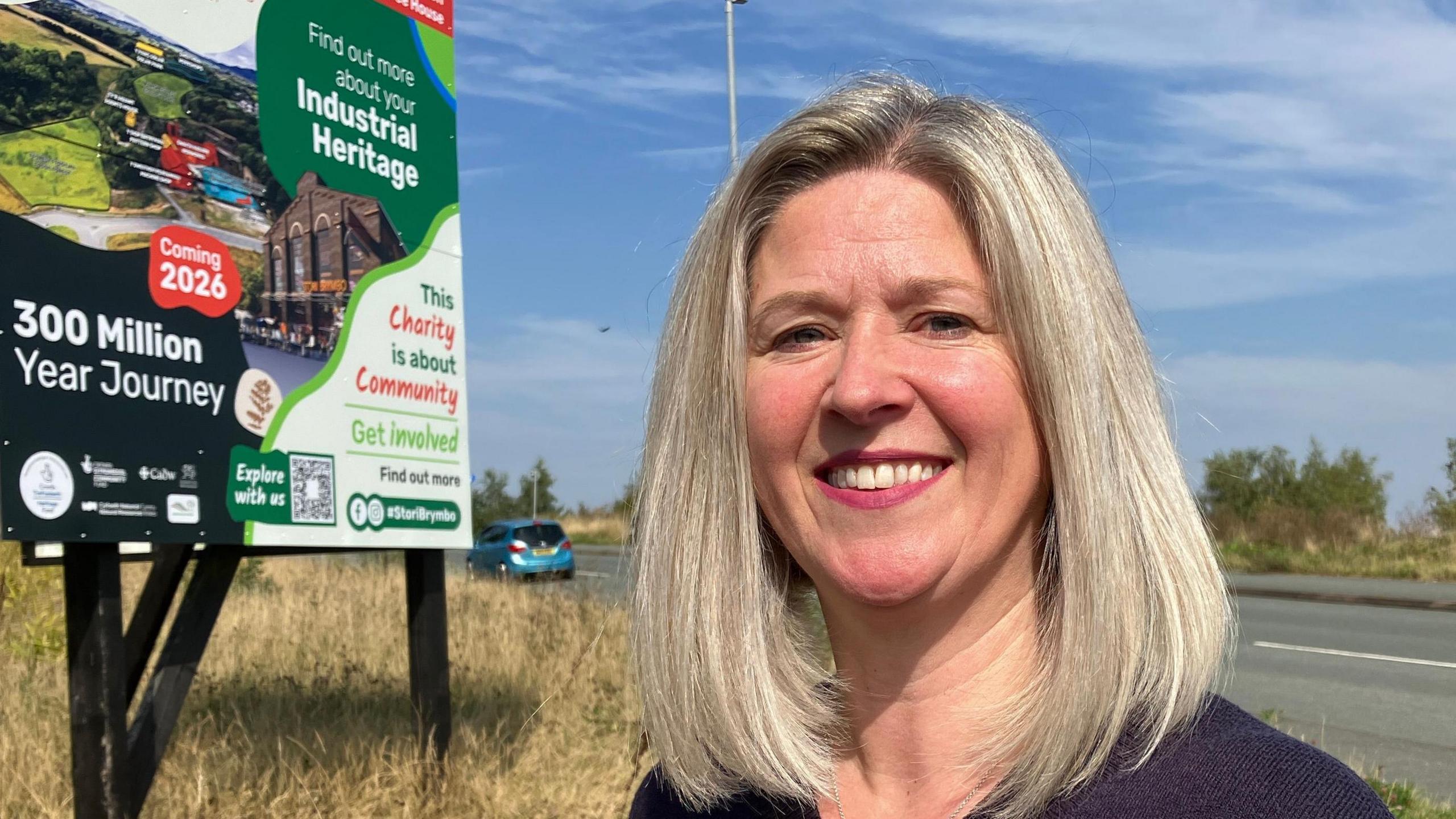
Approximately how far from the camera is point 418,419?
5.57 metres

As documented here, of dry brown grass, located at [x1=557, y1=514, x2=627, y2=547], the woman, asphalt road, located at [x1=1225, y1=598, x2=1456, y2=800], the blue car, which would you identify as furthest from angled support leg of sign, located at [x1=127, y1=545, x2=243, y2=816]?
dry brown grass, located at [x1=557, y1=514, x2=627, y2=547]

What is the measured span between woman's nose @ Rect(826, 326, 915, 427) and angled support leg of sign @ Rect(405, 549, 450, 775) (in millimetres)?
4378

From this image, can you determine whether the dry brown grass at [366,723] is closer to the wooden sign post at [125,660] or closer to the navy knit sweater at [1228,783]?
the wooden sign post at [125,660]

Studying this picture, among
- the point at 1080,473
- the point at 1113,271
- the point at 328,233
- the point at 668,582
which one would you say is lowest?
the point at 668,582

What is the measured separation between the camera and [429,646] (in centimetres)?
600

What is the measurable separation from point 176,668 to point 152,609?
0.37 metres

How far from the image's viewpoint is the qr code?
4879mm

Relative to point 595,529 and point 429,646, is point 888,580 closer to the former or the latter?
point 429,646

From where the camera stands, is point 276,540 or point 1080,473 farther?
point 276,540

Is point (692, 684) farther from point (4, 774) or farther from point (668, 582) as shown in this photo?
point (4, 774)

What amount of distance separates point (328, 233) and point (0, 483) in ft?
5.71

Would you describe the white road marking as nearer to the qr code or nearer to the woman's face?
the qr code

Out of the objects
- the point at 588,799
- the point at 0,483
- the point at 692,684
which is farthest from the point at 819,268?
the point at 588,799

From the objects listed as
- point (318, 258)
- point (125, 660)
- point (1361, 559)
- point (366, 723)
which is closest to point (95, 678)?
point (125, 660)
